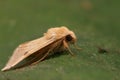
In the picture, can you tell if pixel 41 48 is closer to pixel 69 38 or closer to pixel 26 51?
pixel 26 51

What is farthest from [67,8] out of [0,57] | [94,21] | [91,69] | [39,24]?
[91,69]

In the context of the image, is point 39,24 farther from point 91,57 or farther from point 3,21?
point 91,57

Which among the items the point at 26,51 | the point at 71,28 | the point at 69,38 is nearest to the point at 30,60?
the point at 26,51

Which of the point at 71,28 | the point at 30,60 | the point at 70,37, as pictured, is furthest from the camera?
the point at 71,28

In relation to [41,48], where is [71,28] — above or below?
below

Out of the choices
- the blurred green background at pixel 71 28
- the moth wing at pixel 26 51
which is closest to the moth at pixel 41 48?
the moth wing at pixel 26 51

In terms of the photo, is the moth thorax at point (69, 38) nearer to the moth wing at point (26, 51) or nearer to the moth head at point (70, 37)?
the moth head at point (70, 37)

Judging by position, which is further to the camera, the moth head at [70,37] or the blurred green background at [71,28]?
the moth head at [70,37]

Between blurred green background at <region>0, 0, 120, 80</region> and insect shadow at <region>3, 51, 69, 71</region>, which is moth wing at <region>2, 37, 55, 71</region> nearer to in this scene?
insect shadow at <region>3, 51, 69, 71</region>
